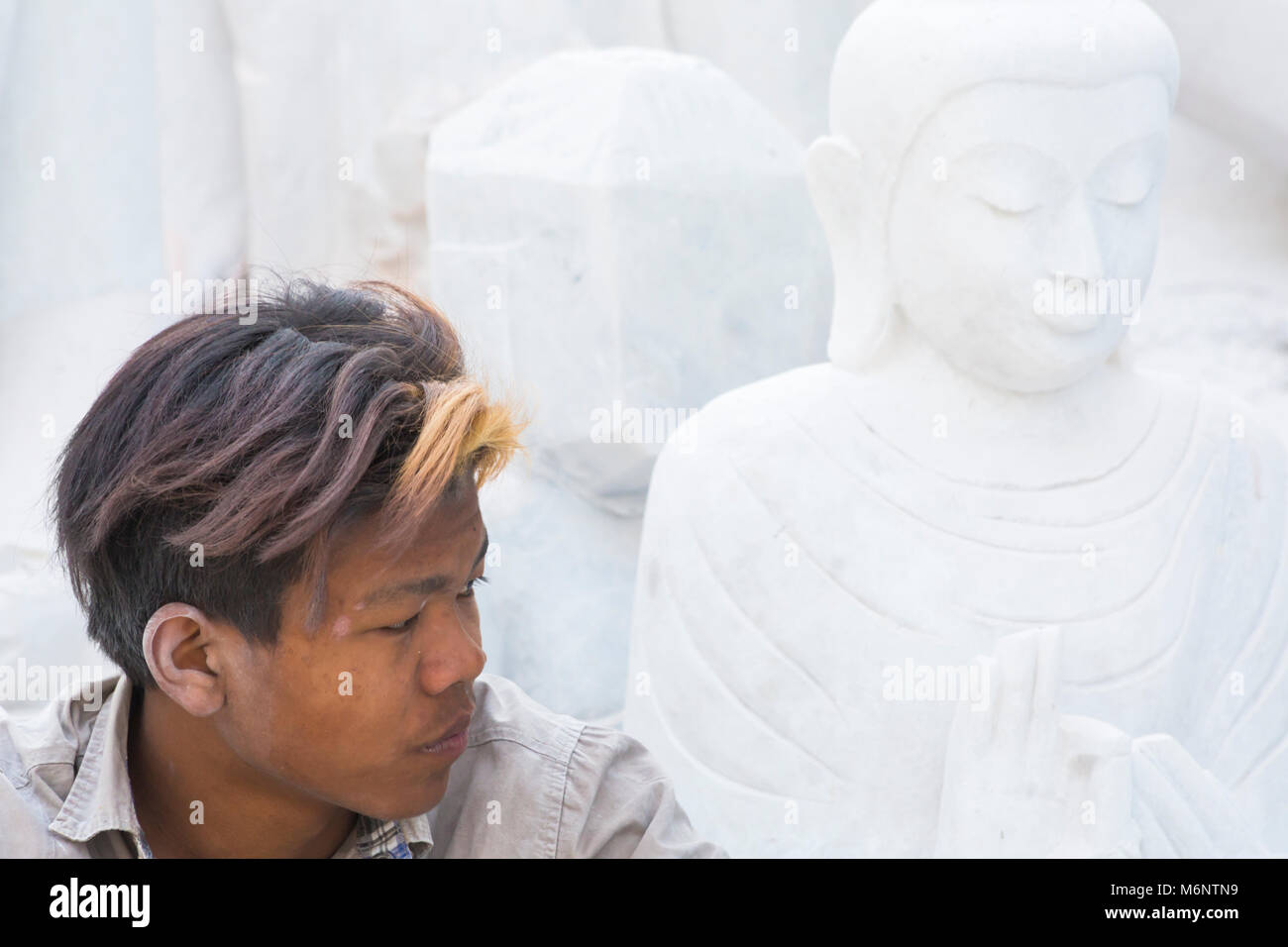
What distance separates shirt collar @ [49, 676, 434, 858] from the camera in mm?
1392

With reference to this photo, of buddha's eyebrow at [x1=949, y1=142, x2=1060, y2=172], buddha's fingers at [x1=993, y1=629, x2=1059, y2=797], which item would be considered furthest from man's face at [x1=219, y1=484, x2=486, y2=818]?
buddha's eyebrow at [x1=949, y1=142, x2=1060, y2=172]

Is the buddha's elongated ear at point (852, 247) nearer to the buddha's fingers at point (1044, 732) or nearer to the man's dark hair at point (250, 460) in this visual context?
the buddha's fingers at point (1044, 732)

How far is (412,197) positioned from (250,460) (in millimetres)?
3438

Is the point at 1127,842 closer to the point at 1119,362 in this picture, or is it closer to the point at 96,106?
the point at 1119,362

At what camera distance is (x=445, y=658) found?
4.54 feet

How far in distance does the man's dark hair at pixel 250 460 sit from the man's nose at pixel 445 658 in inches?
3.6

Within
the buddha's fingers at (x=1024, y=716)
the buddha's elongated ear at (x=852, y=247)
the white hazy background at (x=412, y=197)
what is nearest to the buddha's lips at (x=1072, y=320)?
the buddha's elongated ear at (x=852, y=247)

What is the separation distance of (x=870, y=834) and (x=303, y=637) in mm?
1247

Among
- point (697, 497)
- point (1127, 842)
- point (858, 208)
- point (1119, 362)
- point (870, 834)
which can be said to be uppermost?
point (858, 208)

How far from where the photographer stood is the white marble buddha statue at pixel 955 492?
2361mm

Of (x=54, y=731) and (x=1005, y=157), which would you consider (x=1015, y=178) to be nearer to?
(x=1005, y=157)

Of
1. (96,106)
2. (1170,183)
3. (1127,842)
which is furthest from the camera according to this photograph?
(1170,183)

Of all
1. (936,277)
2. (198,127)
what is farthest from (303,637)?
(198,127)
